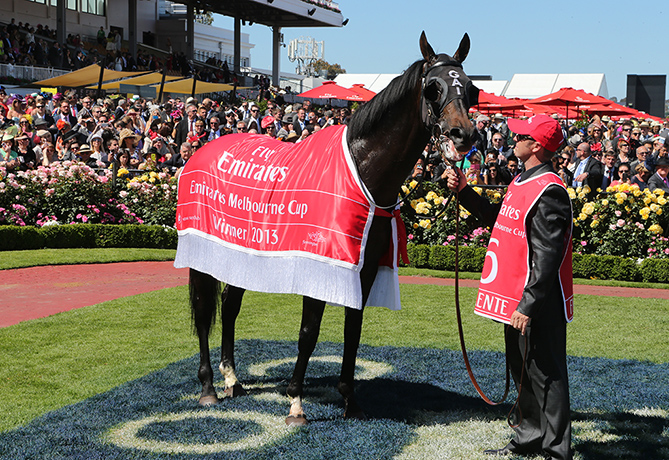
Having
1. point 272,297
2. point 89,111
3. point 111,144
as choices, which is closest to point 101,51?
point 89,111

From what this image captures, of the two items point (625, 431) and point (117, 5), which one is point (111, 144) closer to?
point (625, 431)

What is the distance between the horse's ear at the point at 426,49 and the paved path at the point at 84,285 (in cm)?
547

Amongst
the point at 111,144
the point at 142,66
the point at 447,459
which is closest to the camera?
the point at 447,459

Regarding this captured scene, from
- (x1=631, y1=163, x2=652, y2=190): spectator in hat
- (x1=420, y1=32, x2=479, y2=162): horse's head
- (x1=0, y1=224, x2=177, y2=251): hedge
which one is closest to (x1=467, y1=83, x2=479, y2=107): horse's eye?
(x1=420, y1=32, x2=479, y2=162): horse's head

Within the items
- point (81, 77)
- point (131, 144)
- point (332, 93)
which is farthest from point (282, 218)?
point (81, 77)

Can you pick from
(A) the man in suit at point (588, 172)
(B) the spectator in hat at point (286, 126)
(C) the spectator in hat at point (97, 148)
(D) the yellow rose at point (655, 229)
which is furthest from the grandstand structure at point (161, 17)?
(D) the yellow rose at point (655, 229)

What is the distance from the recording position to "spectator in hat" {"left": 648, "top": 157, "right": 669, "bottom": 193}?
11.0 m

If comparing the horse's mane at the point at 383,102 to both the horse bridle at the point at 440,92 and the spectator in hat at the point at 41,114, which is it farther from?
the spectator in hat at the point at 41,114

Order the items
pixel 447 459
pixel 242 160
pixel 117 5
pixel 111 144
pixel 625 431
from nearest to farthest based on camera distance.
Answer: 1. pixel 447 459
2. pixel 625 431
3. pixel 242 160
4. pixel 111 144
5. pixel 117 5

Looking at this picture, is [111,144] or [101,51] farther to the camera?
[101,51]

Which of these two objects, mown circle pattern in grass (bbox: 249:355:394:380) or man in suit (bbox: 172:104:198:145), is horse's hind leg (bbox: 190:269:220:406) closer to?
mown circle pattern in grass (bbox: 249:355:394:380)

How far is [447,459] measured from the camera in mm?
3771

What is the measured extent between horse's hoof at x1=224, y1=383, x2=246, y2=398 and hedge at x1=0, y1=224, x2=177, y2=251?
7.90 m

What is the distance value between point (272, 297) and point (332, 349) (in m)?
2.75
